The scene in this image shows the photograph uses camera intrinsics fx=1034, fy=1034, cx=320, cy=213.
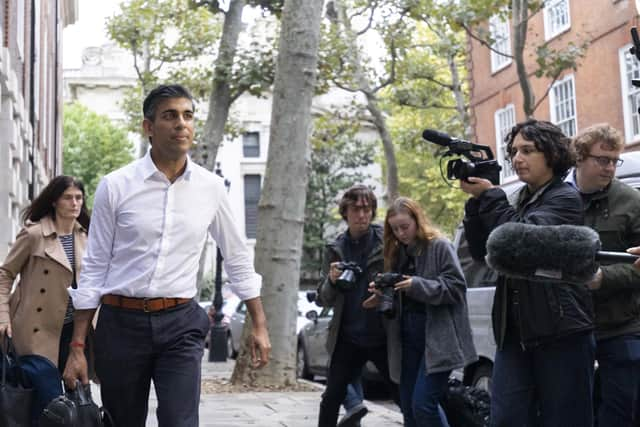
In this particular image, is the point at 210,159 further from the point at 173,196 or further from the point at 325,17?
the point at 173,196

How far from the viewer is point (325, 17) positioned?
27.3 m

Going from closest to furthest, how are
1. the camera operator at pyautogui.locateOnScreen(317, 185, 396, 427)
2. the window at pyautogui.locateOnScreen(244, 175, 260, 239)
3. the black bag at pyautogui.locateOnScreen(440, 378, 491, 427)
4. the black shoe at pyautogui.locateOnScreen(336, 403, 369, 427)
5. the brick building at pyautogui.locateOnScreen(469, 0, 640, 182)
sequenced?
1. the black bag at pyautogui.locateOnScreen(440, 378, 491, 427)
2. the camera operator at pyautogui.locateOnScreen(317, 185, 396, 427)
3. the black shoe at pyautogui.locateOnScreen(336, 403, 369, 427)
4. the brick building at pyautogui.locateOnScreen(469, 0, 640, 182)
5. the window at pyautogui.locateOnScreen(244, 175, 260, 239)

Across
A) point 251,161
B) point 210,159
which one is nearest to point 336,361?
point 210,159

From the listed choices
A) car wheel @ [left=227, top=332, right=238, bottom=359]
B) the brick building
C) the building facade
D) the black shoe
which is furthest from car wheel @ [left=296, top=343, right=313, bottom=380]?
the black shoe

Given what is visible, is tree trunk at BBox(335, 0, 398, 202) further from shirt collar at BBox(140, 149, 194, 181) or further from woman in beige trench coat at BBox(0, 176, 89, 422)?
shirt collar at BBox(140, 149, 194, 181)

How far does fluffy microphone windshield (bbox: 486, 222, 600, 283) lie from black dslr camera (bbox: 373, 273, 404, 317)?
113 inches

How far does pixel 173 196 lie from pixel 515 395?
6.23ft

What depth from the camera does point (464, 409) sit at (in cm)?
730

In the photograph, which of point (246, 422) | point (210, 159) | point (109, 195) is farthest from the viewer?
point (210, 159)

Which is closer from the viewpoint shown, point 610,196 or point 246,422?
point 610,196

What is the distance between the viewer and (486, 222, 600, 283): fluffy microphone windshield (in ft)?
13.1

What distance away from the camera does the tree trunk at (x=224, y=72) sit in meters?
20.2

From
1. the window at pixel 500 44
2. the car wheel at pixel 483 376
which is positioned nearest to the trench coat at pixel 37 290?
the car wheel at pixel 483 376

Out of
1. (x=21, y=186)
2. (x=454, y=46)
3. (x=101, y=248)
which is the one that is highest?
(x=454, y=46)
